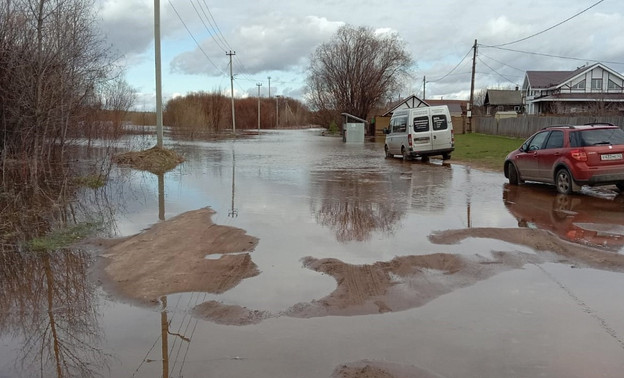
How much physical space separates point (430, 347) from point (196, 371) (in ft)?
5.97

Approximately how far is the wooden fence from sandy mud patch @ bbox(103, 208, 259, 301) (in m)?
24.2

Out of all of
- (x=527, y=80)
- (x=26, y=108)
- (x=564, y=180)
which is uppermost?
(x=527, y=80)

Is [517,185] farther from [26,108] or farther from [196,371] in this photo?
[26,108]

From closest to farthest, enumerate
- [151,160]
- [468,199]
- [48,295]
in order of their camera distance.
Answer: [48,295], [468,199], [151,160]

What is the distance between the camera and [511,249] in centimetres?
716

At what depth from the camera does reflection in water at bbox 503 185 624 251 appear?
7828mm

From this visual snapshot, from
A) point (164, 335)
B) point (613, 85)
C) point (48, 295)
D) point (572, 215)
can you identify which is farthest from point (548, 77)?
point (164, 335)

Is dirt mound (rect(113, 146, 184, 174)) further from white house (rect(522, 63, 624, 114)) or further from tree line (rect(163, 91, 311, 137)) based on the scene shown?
white house (rect(522, 63, 624, 114))

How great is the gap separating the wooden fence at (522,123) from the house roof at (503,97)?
37.8 meters

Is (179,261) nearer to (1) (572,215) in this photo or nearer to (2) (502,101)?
(1) (572,215)

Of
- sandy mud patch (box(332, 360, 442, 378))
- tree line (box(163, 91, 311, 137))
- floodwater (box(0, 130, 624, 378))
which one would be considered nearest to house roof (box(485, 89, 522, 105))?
tree line (box(163, 91, 311, 137))

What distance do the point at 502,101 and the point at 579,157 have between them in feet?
267

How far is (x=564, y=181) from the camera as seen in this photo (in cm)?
1188

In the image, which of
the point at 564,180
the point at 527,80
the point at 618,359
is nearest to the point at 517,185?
the point at 564,180
